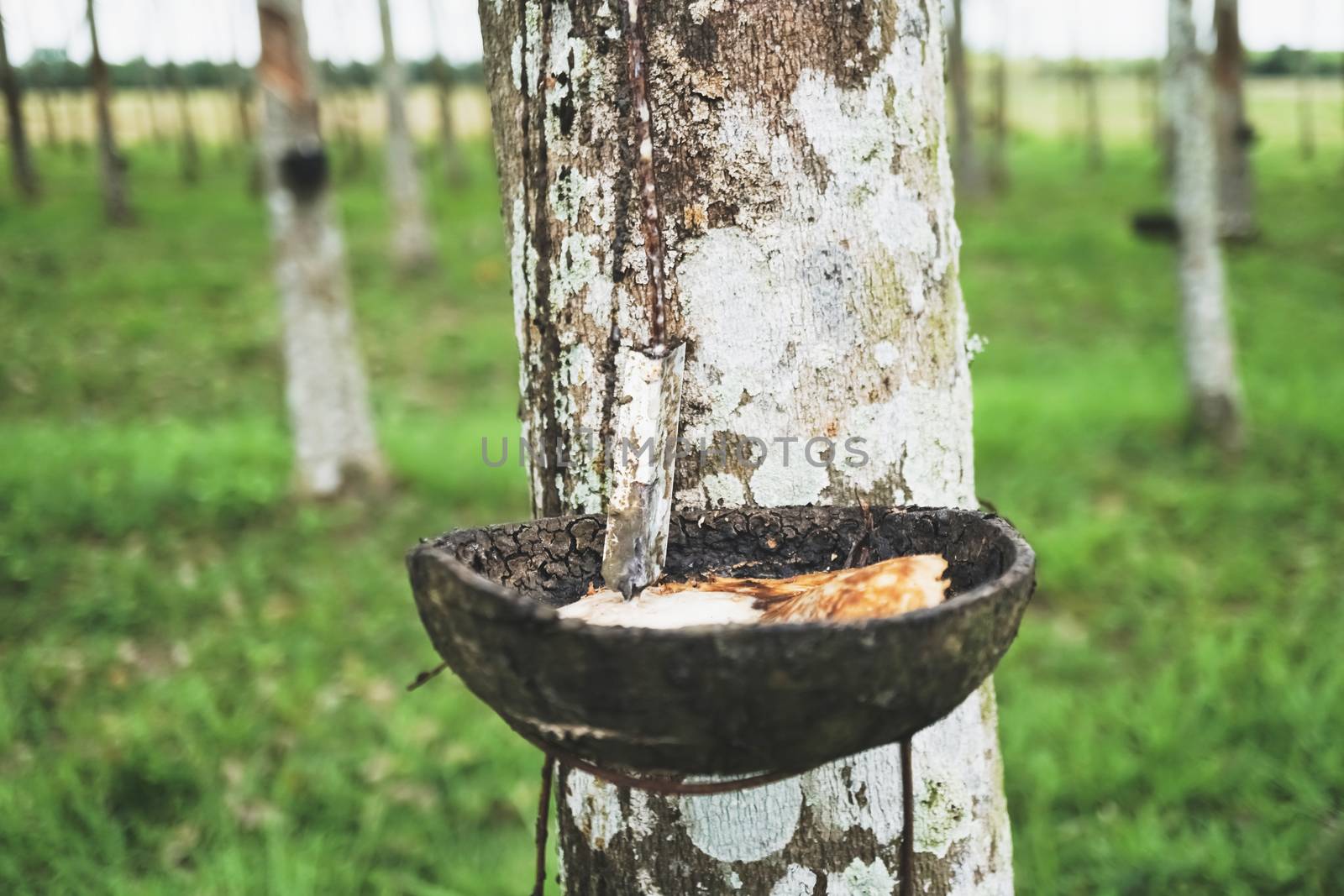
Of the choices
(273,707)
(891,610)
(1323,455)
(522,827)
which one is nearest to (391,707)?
(273,707)

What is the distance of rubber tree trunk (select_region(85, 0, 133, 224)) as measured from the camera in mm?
11195

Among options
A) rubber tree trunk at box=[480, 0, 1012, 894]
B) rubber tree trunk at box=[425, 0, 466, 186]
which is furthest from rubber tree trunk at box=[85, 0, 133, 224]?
rubber tree trunk at box=[480, 0, 1012, 894]

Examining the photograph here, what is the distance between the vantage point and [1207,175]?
5660 mm

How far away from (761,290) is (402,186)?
11960mm

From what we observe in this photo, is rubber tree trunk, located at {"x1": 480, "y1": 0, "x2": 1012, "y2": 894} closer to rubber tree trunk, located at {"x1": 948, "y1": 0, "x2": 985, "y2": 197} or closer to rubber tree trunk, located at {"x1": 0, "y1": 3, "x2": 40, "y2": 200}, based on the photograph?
rubber tree trunk, located at {"x1": 0, "y1": 3, "x2": 40, "y2": 200}

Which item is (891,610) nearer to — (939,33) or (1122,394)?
(939,33)

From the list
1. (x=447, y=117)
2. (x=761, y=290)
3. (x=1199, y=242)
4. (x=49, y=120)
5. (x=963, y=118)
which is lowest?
(x=1199, y=242)

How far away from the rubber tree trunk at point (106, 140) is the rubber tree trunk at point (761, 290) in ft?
40.7

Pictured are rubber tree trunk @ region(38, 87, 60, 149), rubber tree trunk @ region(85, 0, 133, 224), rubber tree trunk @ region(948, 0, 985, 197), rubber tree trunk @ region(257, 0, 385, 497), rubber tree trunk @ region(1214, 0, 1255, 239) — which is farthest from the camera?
rubber tree trunk @ region(38, 87, 60, 149)

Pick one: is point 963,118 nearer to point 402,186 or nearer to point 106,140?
point 402,186

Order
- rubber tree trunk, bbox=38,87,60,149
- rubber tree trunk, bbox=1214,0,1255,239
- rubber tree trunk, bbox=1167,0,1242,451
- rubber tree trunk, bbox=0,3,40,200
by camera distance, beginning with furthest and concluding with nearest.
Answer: rubber tree trunk, bbox=38,87,60,149 < rubber tree trunk, bbox=0,3,40,200 < rubber tree trunk, bbox=1214,0,1255,239 < rubber tree trunk, bbox=1167,0,1242,451

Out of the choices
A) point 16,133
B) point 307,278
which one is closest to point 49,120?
point 16,133

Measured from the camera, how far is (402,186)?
12273 mm

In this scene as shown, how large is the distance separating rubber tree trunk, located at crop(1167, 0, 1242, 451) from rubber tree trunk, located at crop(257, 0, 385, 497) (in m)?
4.86
